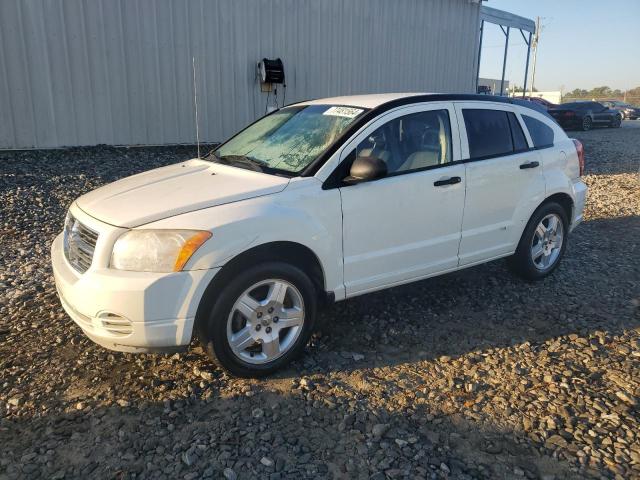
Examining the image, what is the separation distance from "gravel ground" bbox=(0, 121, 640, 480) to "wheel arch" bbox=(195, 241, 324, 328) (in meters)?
0.54

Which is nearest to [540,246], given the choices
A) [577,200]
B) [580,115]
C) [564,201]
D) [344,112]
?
[564,201]

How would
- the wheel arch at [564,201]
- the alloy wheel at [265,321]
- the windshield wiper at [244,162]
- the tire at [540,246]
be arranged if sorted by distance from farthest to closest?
the wheel arch at [564,201] → the tire at [540,246] → the windshield wiper at [244,162] → the alloy wheel at [265,321]

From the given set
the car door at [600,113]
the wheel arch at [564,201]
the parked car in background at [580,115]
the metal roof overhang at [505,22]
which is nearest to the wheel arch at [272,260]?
the wheel arch at [564,201]

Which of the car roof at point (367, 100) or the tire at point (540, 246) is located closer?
the car roof at point (367, 100)

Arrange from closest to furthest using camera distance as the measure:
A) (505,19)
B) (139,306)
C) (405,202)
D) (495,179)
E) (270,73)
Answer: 1. (139,306)
2. (405,202)
3. (495,179)
4. (270,73)
5. (505,19)

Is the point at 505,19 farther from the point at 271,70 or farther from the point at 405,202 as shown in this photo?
the point at 405,202

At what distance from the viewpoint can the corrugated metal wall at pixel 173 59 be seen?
9703mm

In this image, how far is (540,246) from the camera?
4.93 metres

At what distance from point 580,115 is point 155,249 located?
25.7 metres

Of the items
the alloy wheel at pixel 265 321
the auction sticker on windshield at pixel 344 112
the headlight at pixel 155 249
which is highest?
the auction sticker on windshield at pixel 344 112

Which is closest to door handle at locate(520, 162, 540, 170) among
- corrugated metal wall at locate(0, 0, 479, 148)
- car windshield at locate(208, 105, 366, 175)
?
car windshield at locate(208, 105, 366, 175)

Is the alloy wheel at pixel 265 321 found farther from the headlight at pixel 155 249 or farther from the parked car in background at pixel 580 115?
the parked car in background at pixel 580 115

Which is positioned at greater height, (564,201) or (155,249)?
(155,249)

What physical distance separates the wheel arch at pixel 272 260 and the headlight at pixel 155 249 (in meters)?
0.23
